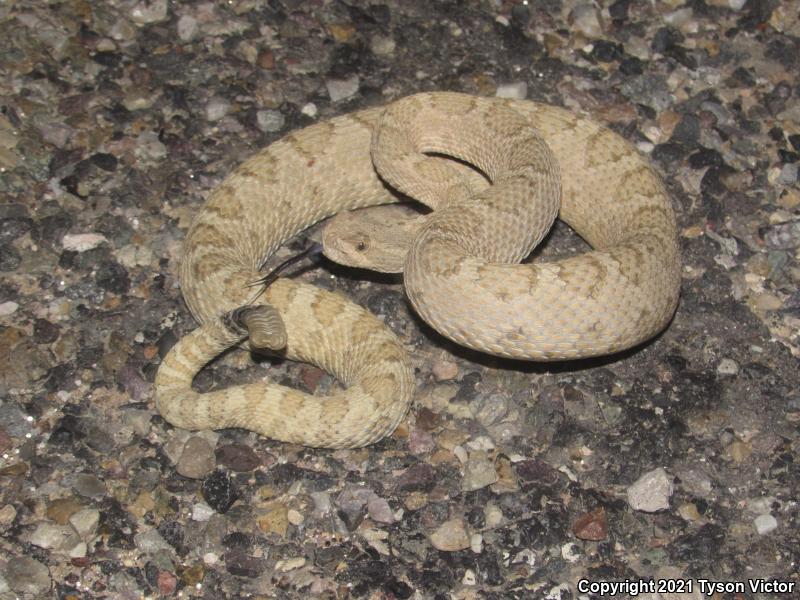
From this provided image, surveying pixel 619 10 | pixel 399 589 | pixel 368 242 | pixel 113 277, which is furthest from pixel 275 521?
pixel 619 10

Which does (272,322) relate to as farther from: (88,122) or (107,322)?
(88,122)

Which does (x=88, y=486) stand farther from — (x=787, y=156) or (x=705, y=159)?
(x=787, y=156)

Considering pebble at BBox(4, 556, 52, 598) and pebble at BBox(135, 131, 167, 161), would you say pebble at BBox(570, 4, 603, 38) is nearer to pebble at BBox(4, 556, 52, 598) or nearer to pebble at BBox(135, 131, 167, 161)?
pebble at BBox(135, 131, 167, 161)

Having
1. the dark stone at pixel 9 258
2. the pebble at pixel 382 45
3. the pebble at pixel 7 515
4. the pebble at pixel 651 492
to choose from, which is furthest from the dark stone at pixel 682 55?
the pebble at pixel 7 515

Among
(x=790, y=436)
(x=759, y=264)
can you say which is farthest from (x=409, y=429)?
(x=759, y=264)

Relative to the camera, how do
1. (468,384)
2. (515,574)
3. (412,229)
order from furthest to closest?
(412,229)
(468,384)
(515,574)

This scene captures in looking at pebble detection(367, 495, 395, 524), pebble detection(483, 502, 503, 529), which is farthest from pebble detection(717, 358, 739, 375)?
pebble detection(367, 495, 395, 524)

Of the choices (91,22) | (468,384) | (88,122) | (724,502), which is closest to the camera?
(724,502)
